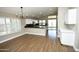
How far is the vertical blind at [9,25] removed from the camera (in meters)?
1.73

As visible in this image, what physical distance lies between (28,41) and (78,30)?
126 cm

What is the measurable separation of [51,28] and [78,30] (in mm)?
633

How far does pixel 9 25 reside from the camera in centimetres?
188

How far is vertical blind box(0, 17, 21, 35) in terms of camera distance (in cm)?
173

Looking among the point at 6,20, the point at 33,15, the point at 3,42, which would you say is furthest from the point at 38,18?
the point at 3,42

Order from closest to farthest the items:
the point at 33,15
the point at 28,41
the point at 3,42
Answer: the point at 3,42 → the point at 33,15 → the point at 28,41

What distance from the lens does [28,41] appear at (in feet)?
6.87
